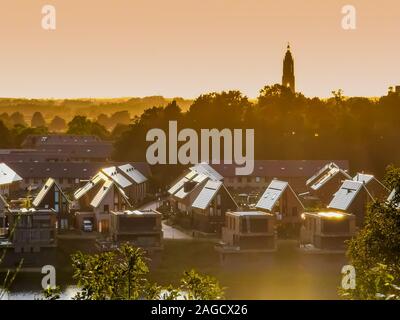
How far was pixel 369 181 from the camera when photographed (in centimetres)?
3609

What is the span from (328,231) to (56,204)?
12042 millimetres

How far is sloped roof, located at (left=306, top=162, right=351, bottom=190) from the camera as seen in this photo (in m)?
40.8

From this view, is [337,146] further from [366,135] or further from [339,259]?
[339,259]

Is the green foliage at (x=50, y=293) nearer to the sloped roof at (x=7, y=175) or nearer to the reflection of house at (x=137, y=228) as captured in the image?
the reflection of house at (x=137, y=228)

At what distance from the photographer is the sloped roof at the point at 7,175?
4272cm

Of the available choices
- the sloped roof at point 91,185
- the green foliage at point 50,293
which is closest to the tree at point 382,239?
the green foliage at point 50,293

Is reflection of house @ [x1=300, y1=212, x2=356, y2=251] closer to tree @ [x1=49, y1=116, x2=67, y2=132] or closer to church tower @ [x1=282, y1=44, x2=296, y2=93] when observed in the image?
church tower @ [x1=282, y1=44, x2=296, y2=93]

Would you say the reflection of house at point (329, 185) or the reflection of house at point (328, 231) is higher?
the reflection of house at point (329, 185)

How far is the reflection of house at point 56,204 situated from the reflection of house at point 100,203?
1.77 ft

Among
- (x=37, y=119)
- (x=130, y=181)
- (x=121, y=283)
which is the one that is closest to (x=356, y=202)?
(x=130, y=181)

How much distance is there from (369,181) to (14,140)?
4559 centimetres

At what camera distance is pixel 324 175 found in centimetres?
4284

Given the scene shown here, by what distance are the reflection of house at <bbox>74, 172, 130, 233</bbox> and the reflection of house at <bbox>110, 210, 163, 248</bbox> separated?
3238mm
